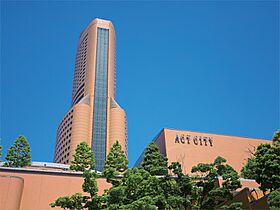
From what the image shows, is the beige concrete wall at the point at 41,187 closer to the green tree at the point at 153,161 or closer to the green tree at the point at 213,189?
the green tree at the point at 153,161

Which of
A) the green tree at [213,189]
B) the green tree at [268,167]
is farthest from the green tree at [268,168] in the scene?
the green tree at [213,189]

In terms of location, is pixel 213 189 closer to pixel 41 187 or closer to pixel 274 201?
pixel 274 201

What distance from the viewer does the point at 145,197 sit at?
53.9 ft

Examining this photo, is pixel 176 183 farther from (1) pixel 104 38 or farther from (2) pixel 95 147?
(1) pixel 104 38

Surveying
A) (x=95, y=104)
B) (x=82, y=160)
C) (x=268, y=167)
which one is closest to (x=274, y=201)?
(x=268, y=167)

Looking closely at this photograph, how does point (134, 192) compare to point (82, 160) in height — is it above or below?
below

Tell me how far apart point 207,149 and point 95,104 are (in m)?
34.1

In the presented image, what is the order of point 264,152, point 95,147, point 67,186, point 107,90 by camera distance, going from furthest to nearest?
point 107,90
point 95,147
point 67,186
point 264,152

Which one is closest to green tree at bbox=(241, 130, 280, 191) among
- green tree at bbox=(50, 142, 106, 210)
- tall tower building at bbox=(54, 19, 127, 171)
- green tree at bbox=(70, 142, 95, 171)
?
green tree at bbox=(50, 142, 106, 210)

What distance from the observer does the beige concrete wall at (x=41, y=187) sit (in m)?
23.3

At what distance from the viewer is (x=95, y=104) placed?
73.1 meters

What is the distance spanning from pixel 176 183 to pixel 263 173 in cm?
541

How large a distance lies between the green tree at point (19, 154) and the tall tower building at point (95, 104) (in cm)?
3149

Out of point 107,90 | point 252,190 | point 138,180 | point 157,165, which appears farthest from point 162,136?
point 107,90
